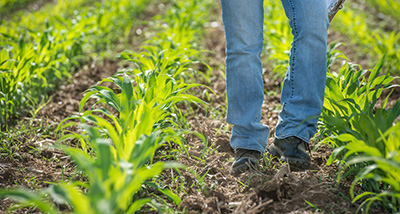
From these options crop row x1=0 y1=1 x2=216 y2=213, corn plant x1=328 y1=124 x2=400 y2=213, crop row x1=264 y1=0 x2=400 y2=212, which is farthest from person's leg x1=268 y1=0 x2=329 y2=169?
crop row x1=0 y1=1 x2=216 y2=213

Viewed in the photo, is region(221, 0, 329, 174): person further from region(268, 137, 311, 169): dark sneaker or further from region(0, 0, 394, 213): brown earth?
region(0, 0, 394, 213): brown earth

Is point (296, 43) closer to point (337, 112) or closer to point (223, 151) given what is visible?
point (337, 112)

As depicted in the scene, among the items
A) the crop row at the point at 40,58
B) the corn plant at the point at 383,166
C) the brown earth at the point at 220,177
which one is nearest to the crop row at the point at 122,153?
the brown earth at the point at 220,177

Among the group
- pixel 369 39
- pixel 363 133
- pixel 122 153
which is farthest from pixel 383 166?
pixel 369 39

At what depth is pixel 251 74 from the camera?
1.98 meters

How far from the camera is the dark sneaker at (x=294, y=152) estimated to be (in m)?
2.03

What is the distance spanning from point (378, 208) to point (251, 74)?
799 mm

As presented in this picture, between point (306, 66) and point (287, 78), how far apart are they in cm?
14

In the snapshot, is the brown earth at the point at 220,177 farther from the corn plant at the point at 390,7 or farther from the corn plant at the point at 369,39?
the corn plant at the point at 390,7

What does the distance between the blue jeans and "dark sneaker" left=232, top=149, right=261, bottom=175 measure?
0.03m

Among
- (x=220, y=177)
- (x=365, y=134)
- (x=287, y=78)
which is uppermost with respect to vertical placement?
(x=287, y=78)

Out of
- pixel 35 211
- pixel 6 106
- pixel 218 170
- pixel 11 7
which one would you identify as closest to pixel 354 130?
pixel 218 170

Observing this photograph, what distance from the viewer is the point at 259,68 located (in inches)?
79.7

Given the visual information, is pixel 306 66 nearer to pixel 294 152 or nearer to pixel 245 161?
pixel 294 152
